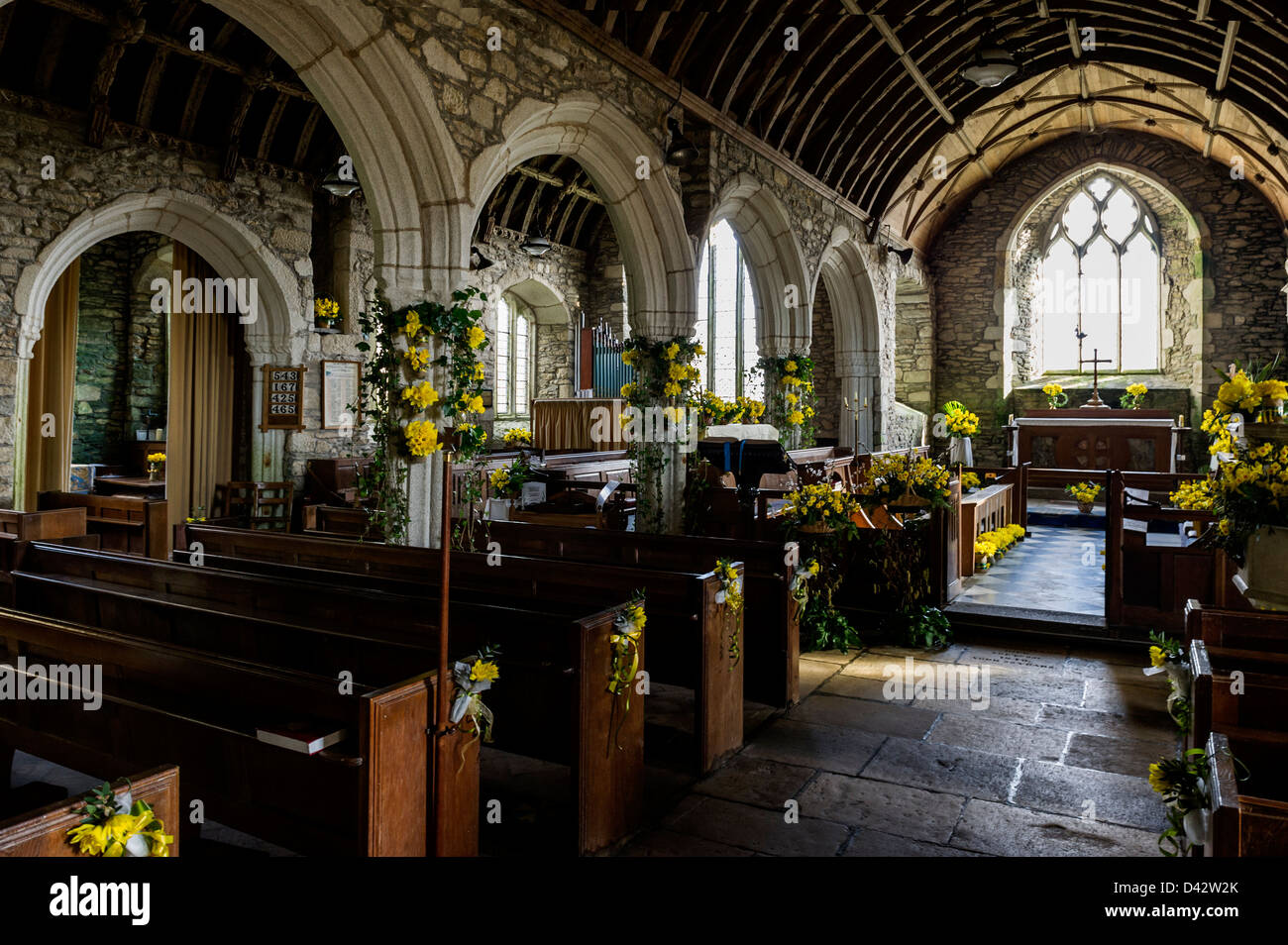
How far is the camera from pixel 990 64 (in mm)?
6469

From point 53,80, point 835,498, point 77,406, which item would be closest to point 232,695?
point 835,498

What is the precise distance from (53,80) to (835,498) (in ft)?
20.3

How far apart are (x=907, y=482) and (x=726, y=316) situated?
8.86 metres

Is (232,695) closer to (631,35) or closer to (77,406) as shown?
(631,35)

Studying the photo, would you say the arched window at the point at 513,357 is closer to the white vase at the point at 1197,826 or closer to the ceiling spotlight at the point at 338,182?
the ceiling spotlight at the point at 338,182

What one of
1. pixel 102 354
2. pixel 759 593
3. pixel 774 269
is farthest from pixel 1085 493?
pixel 102 354

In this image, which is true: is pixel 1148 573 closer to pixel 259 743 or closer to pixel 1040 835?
pixel 1040 835

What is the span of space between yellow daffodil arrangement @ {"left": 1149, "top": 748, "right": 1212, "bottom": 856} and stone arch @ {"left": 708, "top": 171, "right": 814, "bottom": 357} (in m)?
7.03

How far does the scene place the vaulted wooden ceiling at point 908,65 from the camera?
645cm

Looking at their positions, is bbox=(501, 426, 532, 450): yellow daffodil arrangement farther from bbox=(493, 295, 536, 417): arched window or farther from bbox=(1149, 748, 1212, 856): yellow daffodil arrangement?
bbox=(1149, 748, 1212, 856): yellow daffodil arrangement

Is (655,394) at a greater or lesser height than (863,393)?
lesser

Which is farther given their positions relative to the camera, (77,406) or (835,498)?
(77,406)

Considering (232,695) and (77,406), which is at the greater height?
(77,406)

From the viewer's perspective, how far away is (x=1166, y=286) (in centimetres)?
1271
